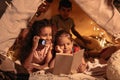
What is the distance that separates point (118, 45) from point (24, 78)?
819mm

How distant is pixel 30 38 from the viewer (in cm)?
191

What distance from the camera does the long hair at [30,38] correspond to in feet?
6.10

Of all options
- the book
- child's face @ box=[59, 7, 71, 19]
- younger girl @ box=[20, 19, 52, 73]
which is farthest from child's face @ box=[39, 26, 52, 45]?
child's face @ box=[59, 7, 71, 19]

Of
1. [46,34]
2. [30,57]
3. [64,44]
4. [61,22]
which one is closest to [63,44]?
[64,44]

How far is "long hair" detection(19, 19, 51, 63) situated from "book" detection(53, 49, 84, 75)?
0.28m

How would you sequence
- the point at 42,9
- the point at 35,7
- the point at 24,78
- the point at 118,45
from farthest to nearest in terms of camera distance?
1. the point at 42,9
2. the point at 118,45
3. the point at 35,7
4. the point at 24,78

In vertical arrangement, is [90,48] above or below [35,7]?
below

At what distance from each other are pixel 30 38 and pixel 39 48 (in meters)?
0.11

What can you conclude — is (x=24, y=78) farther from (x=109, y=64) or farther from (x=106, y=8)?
(x=106, y=8)

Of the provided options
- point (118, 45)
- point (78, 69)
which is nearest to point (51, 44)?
point (78, 69)

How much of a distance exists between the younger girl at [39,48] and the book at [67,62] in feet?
0.55

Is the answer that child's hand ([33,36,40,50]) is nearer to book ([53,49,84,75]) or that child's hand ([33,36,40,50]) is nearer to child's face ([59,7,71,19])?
book ([53,49,84,75])

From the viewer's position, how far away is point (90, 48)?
7.18ft

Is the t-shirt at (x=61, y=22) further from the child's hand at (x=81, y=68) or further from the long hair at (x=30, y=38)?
the child's hand at (x=81, y=68)
